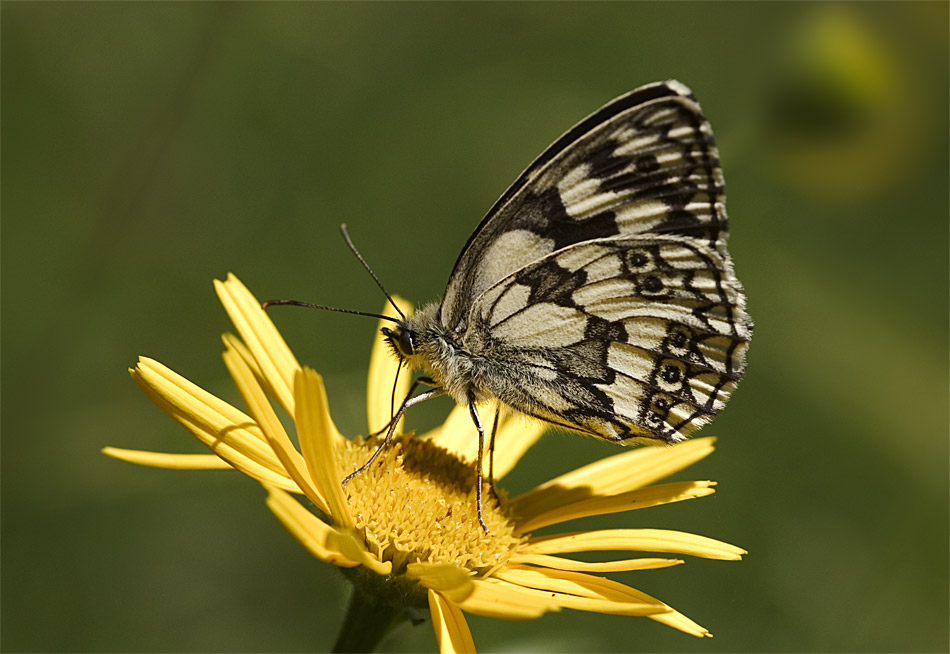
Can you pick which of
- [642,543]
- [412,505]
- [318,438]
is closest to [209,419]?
[318,438]

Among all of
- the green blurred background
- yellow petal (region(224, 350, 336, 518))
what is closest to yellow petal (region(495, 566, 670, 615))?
the green blurred background

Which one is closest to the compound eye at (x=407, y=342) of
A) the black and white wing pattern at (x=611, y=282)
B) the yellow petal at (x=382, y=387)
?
the black and white wing pattern at (x=611, y=282)

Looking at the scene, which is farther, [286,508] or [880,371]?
[880,371]

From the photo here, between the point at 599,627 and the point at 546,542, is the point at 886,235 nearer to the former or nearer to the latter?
the point at 599,627

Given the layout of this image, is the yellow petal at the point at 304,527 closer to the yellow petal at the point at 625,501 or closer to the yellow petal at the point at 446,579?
the yellow petal at the point at 446,579

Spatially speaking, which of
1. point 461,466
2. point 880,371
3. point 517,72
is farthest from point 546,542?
point 517,72

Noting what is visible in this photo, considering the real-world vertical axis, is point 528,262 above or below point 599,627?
above

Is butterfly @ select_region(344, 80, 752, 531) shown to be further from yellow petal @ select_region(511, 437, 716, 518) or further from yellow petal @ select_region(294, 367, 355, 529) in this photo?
yellow petal @ select_region(294, 367, 355, 529)
